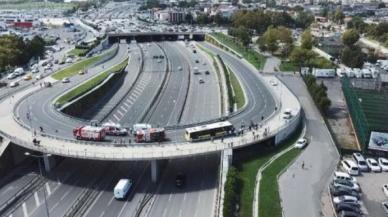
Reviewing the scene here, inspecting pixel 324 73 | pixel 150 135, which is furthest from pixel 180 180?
pixel 324 73

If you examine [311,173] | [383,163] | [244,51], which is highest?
[383,163]

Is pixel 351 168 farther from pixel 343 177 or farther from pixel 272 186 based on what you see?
pixel 272 186

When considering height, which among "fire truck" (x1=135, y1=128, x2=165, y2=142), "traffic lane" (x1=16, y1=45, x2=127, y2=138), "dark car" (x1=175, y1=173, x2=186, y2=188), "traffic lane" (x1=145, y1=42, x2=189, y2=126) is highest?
"fire truck" (x1=135, y1=128, x2=165, y2=142)

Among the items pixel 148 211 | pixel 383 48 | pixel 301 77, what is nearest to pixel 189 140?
pixel 148 211

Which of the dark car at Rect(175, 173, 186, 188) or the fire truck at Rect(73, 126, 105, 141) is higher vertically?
the fire truck at Rect(73, 126, 105, 141)

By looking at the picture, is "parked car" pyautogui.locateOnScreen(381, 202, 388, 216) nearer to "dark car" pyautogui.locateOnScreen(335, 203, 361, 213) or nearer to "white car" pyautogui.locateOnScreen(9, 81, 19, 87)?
"dark car" pyautogui.locateOnScreen(335, 203, 361, 213)

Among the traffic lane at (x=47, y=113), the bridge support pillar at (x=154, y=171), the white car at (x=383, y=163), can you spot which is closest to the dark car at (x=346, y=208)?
the white car at (x=383, y=163)

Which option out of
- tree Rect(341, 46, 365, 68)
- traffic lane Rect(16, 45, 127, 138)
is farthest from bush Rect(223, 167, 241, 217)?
tree Rect(341, 46, 365, 68)
